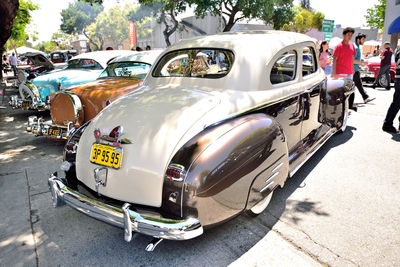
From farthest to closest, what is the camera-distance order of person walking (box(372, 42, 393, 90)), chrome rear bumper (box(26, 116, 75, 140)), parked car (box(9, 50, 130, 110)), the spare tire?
1. person walking (box(372, 42, 393, 90))
2. parked car (box(9, 50, 130, 110))
3. chrome rear bumper (box(26, 116, 75, 140))
4. the spare tire

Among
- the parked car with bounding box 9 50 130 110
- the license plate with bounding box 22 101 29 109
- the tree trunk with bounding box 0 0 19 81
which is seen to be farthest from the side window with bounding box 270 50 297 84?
the license plate with bounding box 22 101 29 109

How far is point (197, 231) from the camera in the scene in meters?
2.01

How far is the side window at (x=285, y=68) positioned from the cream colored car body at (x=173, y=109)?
8cm

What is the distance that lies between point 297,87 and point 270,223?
157cm

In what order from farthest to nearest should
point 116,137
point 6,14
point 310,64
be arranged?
point 6,14
point 310,64
point 116,137

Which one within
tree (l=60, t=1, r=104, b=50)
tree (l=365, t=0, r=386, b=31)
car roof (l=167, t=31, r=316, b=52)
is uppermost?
tree (l=60, t=1, r=104, b=50)

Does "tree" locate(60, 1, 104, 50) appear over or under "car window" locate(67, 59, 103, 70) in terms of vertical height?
over

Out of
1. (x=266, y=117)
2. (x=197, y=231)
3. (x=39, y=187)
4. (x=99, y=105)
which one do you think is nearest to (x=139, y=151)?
(x=197, y=231)

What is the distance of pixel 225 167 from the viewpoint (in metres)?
2.10

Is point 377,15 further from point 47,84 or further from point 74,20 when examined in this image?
point 74,20

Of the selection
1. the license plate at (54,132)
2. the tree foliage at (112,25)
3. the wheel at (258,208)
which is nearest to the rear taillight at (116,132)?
the wheel at (258,208)

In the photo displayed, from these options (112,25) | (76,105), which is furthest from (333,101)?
(112,25)

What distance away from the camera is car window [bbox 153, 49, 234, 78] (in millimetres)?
3348

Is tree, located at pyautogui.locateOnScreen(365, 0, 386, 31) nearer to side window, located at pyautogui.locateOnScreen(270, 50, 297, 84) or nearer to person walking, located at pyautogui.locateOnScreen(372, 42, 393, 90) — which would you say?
person walking, located at pyautogui.locateOnScreen(372, 42, 393, 90)
